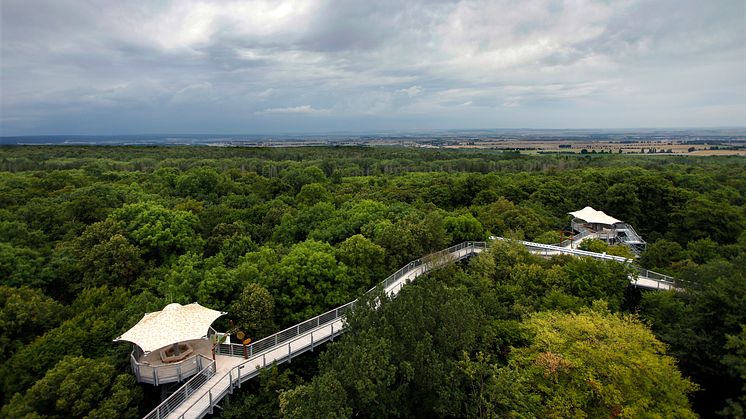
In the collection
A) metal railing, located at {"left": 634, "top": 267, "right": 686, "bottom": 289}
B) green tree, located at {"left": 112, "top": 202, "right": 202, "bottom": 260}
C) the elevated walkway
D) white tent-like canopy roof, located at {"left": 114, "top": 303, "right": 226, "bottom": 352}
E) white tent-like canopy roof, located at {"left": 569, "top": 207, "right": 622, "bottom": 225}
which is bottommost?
the elevated walkway

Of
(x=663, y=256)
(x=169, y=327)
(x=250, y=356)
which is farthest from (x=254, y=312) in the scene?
(x=663, y=256)

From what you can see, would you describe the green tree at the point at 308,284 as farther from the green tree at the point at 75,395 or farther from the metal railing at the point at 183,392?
the green tree at the point at 75,395

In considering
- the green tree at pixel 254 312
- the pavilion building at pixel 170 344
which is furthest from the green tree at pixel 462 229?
the pavilion building at pixel 170 344

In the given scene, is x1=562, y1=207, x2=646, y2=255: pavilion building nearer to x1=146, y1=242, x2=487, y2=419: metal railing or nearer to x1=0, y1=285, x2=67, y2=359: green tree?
x1=146, y1=242, x2=487, y2=419: metal railing

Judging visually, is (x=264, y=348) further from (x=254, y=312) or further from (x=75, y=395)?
(x=75, y=395)

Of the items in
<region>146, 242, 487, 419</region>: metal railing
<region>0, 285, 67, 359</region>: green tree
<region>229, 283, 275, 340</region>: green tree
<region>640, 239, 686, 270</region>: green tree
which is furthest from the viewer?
<region>640, 239, 686, 270</region>: green tree

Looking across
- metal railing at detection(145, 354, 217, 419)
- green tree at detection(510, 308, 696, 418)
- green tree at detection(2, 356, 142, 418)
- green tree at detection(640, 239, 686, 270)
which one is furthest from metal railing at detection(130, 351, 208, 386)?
green tree at detection(640, 239, 686, 270)

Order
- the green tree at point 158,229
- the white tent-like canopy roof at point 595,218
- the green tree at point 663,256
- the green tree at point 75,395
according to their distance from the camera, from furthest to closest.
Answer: the white tent-like canopy roof at point 595,218
the green tree at point 663,256
the green tree at point 158,229
the green tree at point 75,395
